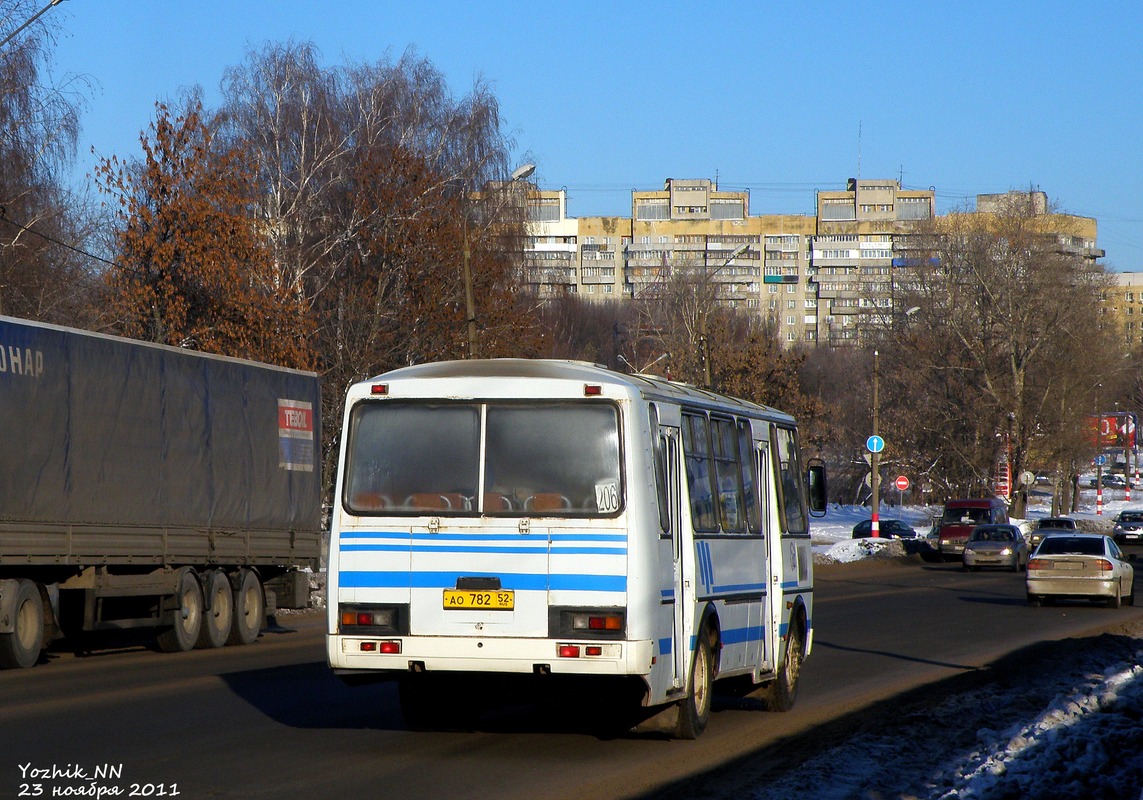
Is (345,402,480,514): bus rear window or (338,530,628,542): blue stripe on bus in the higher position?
(345,402,480,514): bus rear window

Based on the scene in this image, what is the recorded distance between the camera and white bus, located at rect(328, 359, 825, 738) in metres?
10.3

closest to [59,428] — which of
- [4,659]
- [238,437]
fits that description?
[4,659]

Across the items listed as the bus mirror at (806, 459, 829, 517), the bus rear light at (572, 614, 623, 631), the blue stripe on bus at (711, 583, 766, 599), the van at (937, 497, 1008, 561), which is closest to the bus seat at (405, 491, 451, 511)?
the bus rear light at (572, 614, 623, 631)

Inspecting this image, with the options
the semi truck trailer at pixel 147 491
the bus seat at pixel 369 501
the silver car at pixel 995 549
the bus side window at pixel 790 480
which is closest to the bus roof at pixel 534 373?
the bus seat at pixel 369 501

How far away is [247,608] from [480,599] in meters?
12.6

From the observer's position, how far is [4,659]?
17.2 meters

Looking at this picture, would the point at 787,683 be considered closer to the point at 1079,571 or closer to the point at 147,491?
the point at 147,491

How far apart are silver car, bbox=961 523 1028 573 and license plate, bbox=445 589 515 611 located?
128ft

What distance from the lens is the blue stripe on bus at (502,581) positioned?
10.3 metres

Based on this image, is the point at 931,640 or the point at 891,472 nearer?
the point at 931,640

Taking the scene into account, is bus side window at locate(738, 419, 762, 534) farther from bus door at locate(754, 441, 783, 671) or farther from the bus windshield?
the bus windshield

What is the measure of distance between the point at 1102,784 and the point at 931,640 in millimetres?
13196

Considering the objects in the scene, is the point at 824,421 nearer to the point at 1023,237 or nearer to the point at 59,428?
the point at 1023,237

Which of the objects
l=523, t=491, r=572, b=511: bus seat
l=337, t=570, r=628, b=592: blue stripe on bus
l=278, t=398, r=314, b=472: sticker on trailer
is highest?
l=278, t=398, r=314, b=472: sticker on trailer
